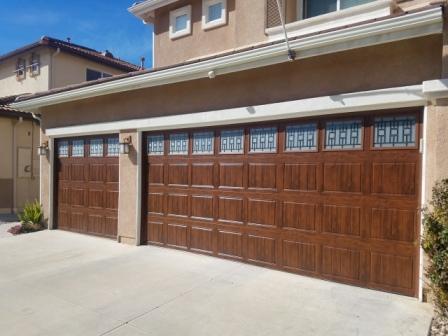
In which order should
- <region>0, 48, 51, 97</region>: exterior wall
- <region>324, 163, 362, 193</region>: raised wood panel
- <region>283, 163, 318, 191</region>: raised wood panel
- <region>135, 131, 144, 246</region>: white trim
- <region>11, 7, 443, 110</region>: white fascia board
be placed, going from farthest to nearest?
<region>0, 48, 51, 97</region>: exterior wall
<region>135, 131, 144, 246</region>: white trim
<region>283, 163, 318, 191</region>: raised wood panel
<region>324, 163, 362, 193</region>: raised wood panel
<region>11, 7, 443, 110</region>: white fascia board

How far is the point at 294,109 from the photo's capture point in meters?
6.16

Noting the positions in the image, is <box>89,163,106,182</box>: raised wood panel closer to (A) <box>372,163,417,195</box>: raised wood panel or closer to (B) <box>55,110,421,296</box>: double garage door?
(B) <box>55,110,421,296</box>: double garage door

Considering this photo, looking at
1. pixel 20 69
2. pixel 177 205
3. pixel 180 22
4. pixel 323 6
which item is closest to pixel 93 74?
pixel 20 69

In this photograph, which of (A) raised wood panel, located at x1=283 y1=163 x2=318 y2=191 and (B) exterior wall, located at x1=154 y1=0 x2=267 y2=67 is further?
(B) exterior wall, located at x1=154 y1=0 x2=267 y2=67

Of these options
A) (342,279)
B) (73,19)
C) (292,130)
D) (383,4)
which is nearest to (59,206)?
(73,19)

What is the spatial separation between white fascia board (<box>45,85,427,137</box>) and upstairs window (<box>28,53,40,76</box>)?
11290 millimetres

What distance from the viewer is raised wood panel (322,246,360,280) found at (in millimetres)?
5781

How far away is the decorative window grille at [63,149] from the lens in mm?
10852

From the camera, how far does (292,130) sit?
646 cm

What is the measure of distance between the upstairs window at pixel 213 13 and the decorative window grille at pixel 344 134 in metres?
5.93

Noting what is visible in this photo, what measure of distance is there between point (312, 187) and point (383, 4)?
4163 mm

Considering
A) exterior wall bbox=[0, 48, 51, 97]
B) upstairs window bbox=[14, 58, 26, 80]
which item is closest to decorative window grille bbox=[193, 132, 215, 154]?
exterior wall bbox=[0, 48, 51, 97]

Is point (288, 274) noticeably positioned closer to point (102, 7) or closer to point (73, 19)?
point (102, 7)

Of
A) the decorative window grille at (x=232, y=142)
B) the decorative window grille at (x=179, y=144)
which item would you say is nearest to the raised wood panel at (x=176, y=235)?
the decorative window grille at (x=179, y=144)
